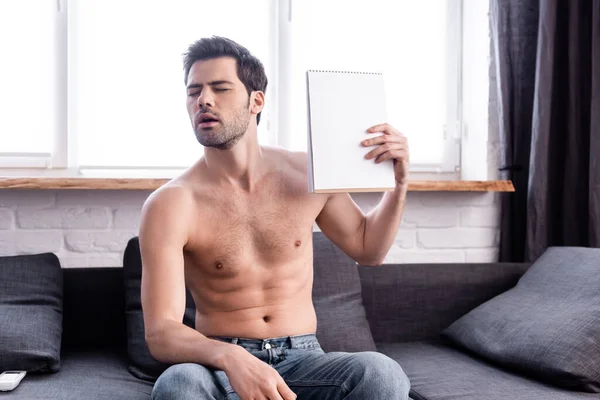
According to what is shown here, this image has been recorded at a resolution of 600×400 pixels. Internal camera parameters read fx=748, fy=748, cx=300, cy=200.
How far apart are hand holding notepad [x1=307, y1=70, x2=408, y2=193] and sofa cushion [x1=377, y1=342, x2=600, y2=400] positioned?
511mm

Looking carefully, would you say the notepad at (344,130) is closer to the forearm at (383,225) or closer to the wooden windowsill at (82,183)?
the forearm at (383,225)

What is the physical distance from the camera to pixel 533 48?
8.58ft

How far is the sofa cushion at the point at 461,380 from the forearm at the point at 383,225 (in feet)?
1.05

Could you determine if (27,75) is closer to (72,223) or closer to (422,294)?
(72,223)

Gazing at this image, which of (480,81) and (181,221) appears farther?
(480,81)

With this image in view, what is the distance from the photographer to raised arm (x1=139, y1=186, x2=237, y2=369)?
1.43 m

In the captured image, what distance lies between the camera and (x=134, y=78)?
98.1 inches

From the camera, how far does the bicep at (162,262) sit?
1.50 m

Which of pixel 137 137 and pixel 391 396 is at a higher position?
pixel 137 137

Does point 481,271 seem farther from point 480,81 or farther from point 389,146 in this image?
point 389,146

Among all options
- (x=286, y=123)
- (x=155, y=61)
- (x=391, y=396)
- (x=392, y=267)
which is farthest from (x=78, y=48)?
(x=391, y=396)

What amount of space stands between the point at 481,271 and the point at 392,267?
0.95 ft

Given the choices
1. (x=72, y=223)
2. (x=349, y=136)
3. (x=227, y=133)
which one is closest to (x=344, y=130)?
(x=349, y=136)

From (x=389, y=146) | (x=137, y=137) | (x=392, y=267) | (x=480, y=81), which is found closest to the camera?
(x=389, y=146)
